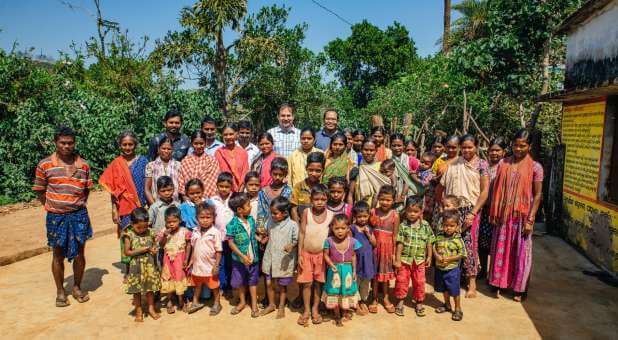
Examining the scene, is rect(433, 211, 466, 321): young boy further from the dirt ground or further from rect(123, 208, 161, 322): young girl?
rect(123, 208, 161, 322): young girl

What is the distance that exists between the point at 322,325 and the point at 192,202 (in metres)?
1.81

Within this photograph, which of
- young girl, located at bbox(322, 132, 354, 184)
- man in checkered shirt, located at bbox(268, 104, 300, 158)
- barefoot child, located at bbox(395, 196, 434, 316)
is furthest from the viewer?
man in checkered shirt, located at bbox(268, 104, 300, 158)

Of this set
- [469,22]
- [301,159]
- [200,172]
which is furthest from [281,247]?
[469,22]

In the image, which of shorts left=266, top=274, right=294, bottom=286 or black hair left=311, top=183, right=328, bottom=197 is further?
shorts left=266, top=274, right=294, bottom=286

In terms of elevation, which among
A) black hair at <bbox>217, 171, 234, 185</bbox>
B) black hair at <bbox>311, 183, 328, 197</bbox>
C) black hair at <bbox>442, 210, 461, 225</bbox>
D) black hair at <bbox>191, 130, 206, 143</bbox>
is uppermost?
black hair at <bbox>191, 130, 206, 143</bbox>

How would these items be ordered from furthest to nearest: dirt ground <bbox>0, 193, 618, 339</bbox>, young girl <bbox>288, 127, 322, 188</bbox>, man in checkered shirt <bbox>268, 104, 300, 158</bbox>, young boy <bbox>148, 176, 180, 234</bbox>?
man in checkered shirt <bbox>268, 104, 300, 158</bbox>, young girl <bbox>288, 127, 322, 188</bbox>, young boy <bbox>148, 176, 180, 234</bbox>, dirt ground <bbox>0, 193, 618, 339</bbox>

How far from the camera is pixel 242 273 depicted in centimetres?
382

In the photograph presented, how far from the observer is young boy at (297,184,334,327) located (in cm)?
357

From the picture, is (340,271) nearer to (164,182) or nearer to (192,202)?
(192,202)

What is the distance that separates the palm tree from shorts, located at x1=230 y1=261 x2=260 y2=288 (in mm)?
14310

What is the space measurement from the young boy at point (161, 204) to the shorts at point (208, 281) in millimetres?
643

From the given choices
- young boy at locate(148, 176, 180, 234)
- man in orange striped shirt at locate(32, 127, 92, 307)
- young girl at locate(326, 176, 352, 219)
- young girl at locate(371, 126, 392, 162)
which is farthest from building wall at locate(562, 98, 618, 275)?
man in orange striped shirt at locate(32, 127, 92, 307)

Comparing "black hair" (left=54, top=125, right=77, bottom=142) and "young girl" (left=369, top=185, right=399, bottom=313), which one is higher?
"black hair" (left=54, top=125, right=77, bottom=142)

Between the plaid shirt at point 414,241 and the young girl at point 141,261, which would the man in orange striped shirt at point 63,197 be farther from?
the plaid shirt at point 414,241
